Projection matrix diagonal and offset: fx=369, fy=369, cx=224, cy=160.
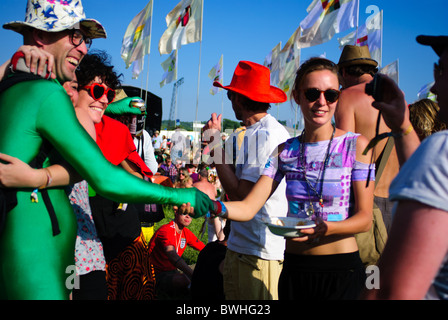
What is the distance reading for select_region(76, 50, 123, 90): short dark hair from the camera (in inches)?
121

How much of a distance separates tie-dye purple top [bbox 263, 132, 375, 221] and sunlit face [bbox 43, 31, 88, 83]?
4.67 feet

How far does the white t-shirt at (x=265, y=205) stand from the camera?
9.64 ft

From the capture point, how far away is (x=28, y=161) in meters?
1.76

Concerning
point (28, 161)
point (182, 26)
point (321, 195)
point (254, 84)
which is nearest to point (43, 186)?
point (28, 161)

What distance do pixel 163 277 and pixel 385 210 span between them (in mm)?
3152

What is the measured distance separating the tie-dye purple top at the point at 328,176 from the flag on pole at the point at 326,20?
11.0 meters

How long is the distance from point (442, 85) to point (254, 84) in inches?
88.3

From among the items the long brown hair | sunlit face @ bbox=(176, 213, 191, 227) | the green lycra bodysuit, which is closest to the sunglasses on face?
the green lycra bodysuit

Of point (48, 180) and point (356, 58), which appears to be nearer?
point (48, 180)

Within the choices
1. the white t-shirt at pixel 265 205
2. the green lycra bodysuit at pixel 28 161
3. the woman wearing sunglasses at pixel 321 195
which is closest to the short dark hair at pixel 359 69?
the white t-shirt at pixel 265 205

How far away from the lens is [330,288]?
210 centimetres

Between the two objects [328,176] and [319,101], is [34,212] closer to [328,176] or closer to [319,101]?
[328,176]

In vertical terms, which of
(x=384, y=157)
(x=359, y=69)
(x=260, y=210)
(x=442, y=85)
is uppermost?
(x=359, y=69)
